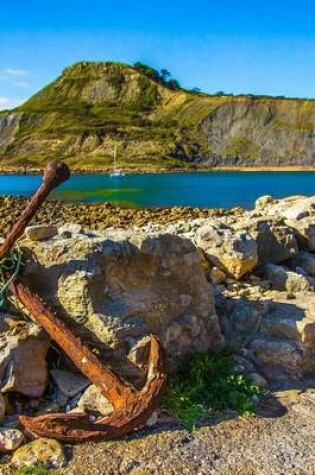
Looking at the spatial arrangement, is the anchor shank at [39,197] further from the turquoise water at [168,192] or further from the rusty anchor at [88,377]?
the turquoise water at [168,192]

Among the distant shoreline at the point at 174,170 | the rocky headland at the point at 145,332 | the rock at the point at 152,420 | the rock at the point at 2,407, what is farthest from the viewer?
the distant shoreline at the point at 174,170

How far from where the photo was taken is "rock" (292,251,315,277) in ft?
35.8

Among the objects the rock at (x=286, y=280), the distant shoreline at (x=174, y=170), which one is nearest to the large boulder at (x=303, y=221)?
the rock at (x=286, y=280)

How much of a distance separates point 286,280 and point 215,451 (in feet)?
14.4

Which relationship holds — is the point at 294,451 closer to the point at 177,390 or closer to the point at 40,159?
the point at 177,390

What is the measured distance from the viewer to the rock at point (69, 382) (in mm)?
6074

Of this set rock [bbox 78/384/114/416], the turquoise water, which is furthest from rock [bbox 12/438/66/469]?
the turquoise water

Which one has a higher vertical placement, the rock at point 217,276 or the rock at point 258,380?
the rock at point 217,276

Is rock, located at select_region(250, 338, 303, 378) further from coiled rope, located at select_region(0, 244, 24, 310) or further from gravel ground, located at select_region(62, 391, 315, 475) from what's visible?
coiled rope, located at select_region(0, 244, 24, 310)

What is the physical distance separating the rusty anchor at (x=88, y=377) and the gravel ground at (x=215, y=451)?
170 millimetres

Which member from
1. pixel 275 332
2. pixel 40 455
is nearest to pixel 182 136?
pixel 275 332

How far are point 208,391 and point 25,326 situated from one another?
2.00 metres

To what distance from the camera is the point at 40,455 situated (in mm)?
5211

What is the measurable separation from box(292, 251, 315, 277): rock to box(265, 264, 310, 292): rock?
1.29m
